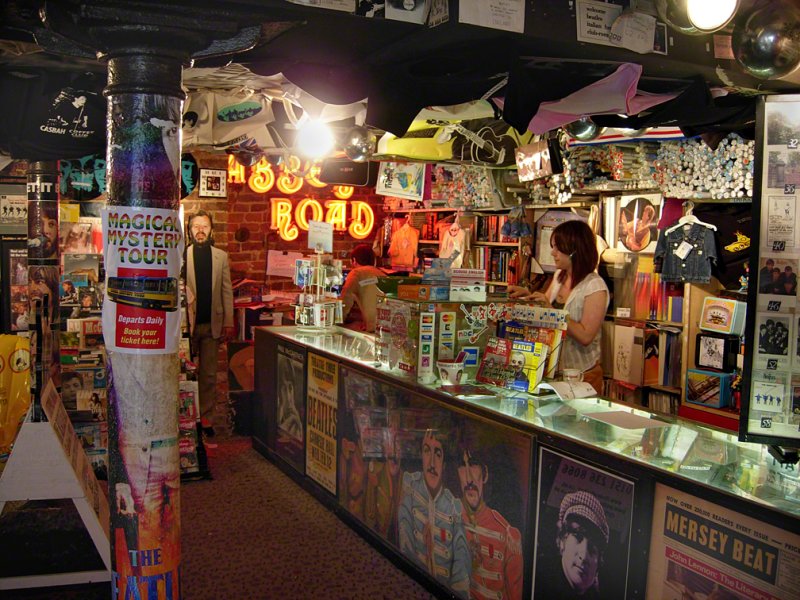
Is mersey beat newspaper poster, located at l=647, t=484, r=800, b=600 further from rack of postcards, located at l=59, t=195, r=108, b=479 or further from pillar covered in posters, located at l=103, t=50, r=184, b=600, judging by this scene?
rack of postcards, located at l=59, t=195, r=108, b=479

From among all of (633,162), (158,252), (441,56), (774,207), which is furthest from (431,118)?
(158,252)

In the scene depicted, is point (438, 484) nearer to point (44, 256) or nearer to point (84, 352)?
point (44, 256)

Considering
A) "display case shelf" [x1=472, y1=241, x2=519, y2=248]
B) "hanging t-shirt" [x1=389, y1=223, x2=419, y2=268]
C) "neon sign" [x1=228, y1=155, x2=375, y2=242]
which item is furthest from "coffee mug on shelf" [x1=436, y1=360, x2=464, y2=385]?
"hanging t-shirt" [x1=389, y1=223, x2=419, y2=268]

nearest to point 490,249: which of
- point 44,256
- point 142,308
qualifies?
point 44,256

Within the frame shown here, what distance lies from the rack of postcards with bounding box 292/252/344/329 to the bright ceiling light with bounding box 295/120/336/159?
0.88m

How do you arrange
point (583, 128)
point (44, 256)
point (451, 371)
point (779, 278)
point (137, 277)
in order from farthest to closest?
point (44, 256) < point (583, 128) < point (451, 371) < point (779, 278) < point (137, 277)

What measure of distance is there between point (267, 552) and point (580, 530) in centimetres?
219

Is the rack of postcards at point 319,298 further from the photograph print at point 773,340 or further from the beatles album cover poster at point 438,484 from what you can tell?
the photograph print at point 773,340

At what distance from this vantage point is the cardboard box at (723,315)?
208 inches

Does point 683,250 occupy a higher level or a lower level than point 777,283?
higher

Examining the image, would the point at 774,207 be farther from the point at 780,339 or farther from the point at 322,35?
the point at 322,35

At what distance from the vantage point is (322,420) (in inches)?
201

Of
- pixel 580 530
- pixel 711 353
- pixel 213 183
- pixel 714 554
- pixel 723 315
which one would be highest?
pixel 213 183

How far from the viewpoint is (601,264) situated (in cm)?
634
